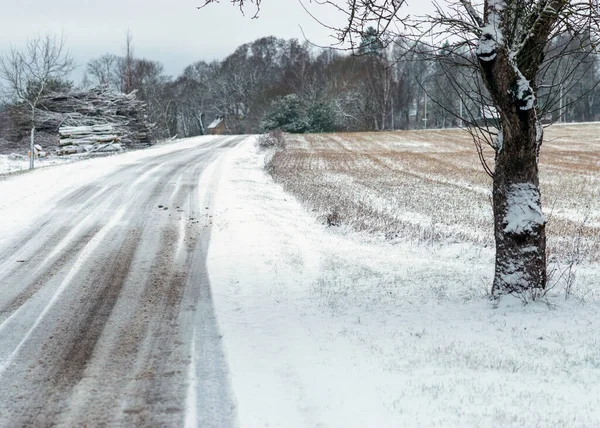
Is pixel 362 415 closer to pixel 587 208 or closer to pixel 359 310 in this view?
pixel 359 310

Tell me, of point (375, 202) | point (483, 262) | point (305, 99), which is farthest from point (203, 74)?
point (483, 262)

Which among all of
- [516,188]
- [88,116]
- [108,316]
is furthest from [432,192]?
[88,116]

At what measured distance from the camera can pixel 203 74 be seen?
9556 cm

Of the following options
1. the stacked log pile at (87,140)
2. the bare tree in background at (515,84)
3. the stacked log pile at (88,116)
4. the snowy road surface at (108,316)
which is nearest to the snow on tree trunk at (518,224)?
the bare tree in background at (515,84)

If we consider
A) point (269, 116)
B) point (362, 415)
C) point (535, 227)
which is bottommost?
point (362, 415)

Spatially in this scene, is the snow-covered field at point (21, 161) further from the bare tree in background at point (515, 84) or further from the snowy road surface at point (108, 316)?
the bare tree in background at point (515, 84)

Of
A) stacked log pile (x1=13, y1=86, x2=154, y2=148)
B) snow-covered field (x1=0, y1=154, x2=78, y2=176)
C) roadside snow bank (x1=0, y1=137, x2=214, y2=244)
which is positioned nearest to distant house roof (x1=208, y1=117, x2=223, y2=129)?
stacked log pile (x1=13, y1=86, x2=154, y2=148)

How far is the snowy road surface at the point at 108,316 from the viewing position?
4293 millimetres

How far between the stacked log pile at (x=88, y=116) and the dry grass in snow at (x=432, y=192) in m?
10.7

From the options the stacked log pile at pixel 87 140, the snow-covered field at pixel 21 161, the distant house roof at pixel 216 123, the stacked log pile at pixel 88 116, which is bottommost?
the snow-covered field at pixel 21 161

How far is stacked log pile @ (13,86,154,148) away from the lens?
31406mm

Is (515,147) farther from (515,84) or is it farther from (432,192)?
(432,192)

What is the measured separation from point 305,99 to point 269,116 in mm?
7053

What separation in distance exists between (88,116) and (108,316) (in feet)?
94.6
